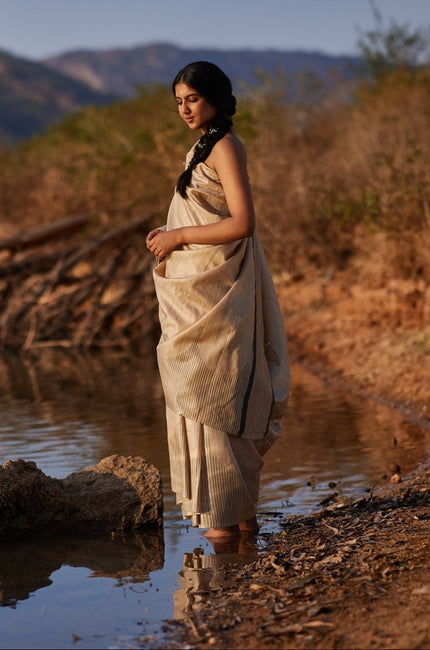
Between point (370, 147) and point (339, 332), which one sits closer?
point (339, 332)

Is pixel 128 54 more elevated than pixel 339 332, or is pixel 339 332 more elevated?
pixel 128 54

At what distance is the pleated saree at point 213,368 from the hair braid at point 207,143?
0.10 feet

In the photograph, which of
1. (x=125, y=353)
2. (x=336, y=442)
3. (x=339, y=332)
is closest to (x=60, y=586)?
(x=336, y=442)

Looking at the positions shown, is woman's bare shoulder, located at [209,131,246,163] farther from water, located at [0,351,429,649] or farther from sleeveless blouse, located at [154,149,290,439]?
water, located at [0,351,429,649]

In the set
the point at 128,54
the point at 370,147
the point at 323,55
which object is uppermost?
the point at 128,54

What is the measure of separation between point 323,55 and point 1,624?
489ft

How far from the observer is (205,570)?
377 centimetres

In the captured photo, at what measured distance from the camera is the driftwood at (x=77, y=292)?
514 inches

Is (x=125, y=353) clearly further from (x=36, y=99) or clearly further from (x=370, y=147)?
(x=36, y=99)

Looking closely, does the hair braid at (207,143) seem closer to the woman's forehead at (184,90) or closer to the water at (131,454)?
the woman's forehead at (184,90)

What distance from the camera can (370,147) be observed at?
38.6 ft

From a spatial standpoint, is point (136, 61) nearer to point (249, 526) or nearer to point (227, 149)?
point (227, 149)

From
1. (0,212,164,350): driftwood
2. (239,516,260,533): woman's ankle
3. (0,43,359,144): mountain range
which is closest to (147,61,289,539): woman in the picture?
(239,516,260,533): woman's ankle

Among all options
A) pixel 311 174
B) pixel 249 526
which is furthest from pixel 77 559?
pixel 311 174
